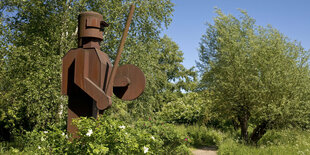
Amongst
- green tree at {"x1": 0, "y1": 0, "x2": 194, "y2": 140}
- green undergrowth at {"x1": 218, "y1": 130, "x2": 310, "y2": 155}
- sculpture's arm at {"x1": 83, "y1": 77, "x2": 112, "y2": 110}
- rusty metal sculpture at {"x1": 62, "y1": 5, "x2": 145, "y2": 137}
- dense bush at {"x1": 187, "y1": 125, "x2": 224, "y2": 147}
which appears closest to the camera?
sculpture's arm at {"x1": 83, "y1": 77, "x2": 112, "y2": 110}

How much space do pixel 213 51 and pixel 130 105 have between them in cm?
1000

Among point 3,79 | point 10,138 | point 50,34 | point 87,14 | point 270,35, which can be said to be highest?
point 270,35

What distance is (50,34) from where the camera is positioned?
787 cm

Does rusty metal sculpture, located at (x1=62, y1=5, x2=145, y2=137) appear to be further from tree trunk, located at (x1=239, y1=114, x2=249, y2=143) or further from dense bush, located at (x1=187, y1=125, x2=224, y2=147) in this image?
dense bush, located at (x1=187, y1=125, x2=224, y2=147)

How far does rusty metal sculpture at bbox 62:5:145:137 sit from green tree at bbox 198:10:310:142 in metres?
6.54

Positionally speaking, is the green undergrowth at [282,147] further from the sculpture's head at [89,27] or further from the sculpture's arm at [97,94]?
the sculpture's head at [89,27]

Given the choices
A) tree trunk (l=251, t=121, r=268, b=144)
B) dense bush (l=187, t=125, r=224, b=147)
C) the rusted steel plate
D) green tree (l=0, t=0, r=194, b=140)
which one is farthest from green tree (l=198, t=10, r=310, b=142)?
the rusted steel plate

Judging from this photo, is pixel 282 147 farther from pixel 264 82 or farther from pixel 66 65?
pixel 66 65

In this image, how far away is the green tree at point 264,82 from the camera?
873cm

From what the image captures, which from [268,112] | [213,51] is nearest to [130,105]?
[268,112]

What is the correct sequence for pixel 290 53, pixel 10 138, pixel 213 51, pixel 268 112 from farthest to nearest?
pixel 213 51, pixel 290 53, pixel 268 112, pixel 10 138

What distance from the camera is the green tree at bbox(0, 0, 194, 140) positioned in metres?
6.53

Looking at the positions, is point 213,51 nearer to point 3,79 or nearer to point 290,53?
point 290,53

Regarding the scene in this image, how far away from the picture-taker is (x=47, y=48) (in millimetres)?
7594
